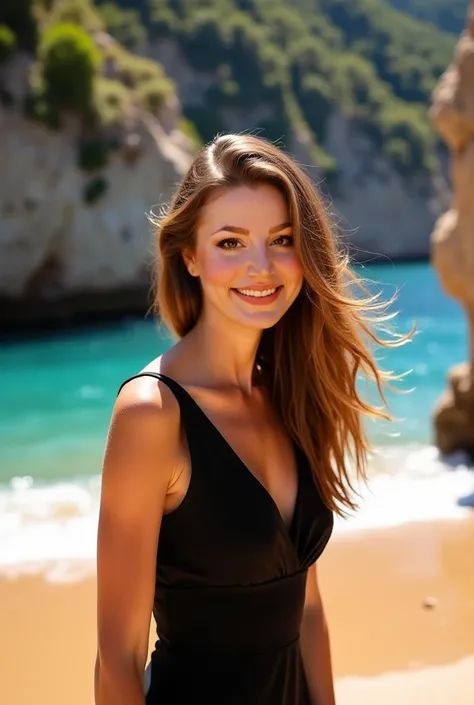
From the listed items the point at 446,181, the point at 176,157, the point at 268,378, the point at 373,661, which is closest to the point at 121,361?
the point at 176,157

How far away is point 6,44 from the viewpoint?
22.3 meters

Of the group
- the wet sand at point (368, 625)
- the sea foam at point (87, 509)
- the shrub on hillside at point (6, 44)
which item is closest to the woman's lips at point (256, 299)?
the wet sand at point (368, 625)

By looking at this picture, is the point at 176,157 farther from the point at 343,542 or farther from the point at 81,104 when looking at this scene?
the point at 343,542

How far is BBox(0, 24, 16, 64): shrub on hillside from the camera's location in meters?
22.3

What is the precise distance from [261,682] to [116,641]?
0.37 meters

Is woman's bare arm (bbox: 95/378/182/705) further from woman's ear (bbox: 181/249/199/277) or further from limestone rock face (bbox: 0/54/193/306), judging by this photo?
limestone rock face (bbox: 0/54/193/306)

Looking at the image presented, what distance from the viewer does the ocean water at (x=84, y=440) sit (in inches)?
271

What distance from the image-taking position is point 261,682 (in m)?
1.84

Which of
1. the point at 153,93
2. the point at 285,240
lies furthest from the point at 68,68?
the point at 285,240

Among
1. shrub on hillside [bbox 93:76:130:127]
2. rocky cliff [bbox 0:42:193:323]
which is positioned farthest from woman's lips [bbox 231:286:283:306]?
shrub on hillside [bbox 93:76:130:127]

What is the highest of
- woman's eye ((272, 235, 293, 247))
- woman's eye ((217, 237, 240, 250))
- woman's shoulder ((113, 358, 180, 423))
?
woman's eye ((272, 235, 293, 247))

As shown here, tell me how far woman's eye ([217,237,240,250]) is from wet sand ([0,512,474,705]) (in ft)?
9.30

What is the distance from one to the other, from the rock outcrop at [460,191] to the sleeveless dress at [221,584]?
6.28m

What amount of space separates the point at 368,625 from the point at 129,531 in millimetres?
3654
